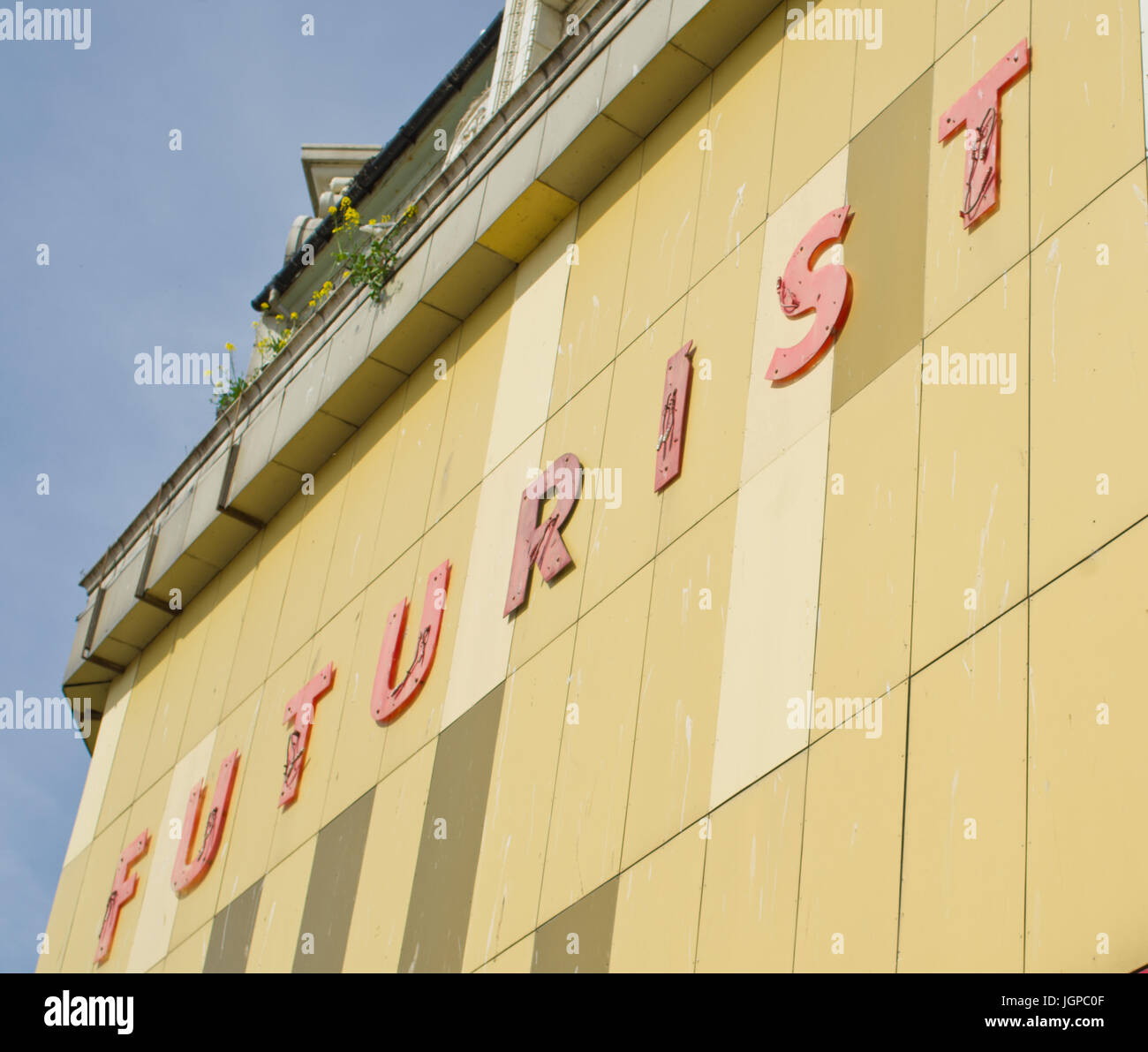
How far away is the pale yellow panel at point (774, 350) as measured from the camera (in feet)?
28.0

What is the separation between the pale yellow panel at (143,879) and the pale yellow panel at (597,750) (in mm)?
6117

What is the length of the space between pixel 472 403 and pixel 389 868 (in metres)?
3.94

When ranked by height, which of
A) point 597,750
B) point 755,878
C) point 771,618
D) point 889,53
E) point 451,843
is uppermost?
point 889,53

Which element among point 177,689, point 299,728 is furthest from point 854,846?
point 177,689

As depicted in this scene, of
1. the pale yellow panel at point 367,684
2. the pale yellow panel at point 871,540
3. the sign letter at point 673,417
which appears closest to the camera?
the pale yellow panel at point 871,540

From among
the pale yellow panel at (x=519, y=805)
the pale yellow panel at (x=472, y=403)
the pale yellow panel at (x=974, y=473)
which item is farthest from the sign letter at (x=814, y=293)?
the pale yellow panel at (x=472, y=403)

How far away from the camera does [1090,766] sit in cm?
579

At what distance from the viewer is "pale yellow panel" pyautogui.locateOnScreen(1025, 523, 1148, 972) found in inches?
215

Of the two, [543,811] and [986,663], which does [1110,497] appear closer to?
[986,663]

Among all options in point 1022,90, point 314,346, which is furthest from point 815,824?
point 314,346

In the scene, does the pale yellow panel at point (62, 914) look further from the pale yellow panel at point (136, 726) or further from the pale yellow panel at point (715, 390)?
the pale yellow panel at point (715, 390)

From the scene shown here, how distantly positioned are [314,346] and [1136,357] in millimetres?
10632

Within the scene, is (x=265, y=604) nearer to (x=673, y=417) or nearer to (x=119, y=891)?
(x=119, y=891)

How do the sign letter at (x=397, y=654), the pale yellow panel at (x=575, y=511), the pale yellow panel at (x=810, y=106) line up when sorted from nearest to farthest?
the pale yellow panel at (x=810, y=106), the pale yellow panel at (x=575, y=511), the sign letter at (x=397, y=654)
